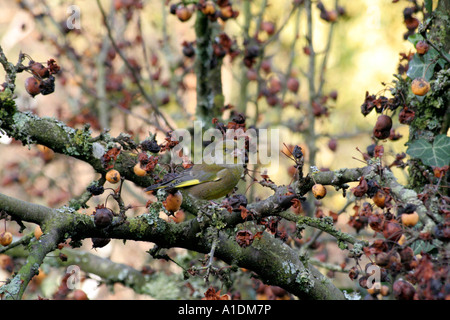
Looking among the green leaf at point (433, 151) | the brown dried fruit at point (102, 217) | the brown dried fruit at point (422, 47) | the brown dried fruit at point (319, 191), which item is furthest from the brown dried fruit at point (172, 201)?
the brown dried fruit at point (422, 47)

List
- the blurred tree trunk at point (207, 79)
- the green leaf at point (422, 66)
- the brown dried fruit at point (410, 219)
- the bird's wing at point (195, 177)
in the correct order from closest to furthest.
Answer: the brown dried fruit at point (410, 219)
the green leaf at point (422, 66)
the bird's wing at point (195, 177)
the blurred tree trunk at point (207, 79)

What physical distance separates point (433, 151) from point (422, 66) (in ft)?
1.57

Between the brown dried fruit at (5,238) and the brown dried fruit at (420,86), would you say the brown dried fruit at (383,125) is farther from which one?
the brown dried fruit at (5,238)

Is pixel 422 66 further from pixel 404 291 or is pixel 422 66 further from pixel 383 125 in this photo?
pixel 404 291

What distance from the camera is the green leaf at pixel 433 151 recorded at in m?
2.72

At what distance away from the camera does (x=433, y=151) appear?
9.12 feet

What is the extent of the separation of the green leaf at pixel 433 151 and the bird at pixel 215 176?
106cm

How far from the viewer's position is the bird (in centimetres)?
334

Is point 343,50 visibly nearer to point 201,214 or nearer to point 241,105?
point 241,105

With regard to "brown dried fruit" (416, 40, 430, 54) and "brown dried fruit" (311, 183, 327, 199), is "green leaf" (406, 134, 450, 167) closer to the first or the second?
"brown dried fruit" (416, 40, 430, 54)

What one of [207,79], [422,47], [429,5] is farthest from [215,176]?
[429,5]

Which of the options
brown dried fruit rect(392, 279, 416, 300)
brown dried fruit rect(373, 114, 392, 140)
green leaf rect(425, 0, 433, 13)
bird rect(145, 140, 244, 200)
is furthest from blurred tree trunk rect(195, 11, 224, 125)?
brown dried fruit rect(392, 279, 416, 300)

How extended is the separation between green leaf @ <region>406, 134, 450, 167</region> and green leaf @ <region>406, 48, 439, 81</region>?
0.34 meters

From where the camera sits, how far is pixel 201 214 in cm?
239
